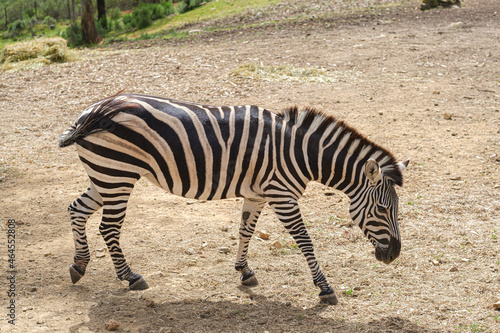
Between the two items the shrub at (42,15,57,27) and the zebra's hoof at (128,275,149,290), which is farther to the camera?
the shrub at (42,15,57,27)

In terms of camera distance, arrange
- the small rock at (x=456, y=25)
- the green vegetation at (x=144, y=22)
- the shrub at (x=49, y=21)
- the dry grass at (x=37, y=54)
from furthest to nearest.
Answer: the shrub at (x=49, y=21) → the green vegetation at (x=144, y=22) → the small rock at (x=456, y=25) → the dry grass at (x=37, y=54)

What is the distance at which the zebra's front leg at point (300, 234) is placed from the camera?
513 cm

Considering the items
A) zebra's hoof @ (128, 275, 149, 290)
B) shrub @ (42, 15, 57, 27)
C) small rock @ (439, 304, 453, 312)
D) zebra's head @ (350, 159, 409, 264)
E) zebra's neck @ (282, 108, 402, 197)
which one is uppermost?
shrub @ (42, 15, 57, 27)

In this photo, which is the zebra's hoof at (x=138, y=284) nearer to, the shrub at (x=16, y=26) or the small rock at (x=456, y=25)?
the small rock at (x=456, y=25)

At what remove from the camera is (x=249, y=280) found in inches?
218

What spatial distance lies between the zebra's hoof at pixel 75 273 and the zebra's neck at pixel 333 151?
2517 mm

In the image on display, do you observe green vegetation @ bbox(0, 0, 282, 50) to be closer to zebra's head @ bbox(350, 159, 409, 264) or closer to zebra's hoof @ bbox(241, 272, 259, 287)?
zebra's hoof @ bbox(241, 272, 259, 287)

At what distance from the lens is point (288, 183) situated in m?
5.19

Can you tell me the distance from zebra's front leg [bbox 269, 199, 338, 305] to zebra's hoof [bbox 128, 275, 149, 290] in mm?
1560

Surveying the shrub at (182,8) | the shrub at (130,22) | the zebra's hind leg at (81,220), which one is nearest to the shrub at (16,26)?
the shrub at (130,22)

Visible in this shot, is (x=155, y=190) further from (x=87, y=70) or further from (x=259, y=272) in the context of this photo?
(x=87, y=70)

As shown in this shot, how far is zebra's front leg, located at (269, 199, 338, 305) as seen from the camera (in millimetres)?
5133

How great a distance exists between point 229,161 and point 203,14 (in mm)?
19768

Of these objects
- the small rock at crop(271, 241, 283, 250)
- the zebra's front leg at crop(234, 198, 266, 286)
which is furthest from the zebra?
the small rock at crop(271, 241, 283, 250)
